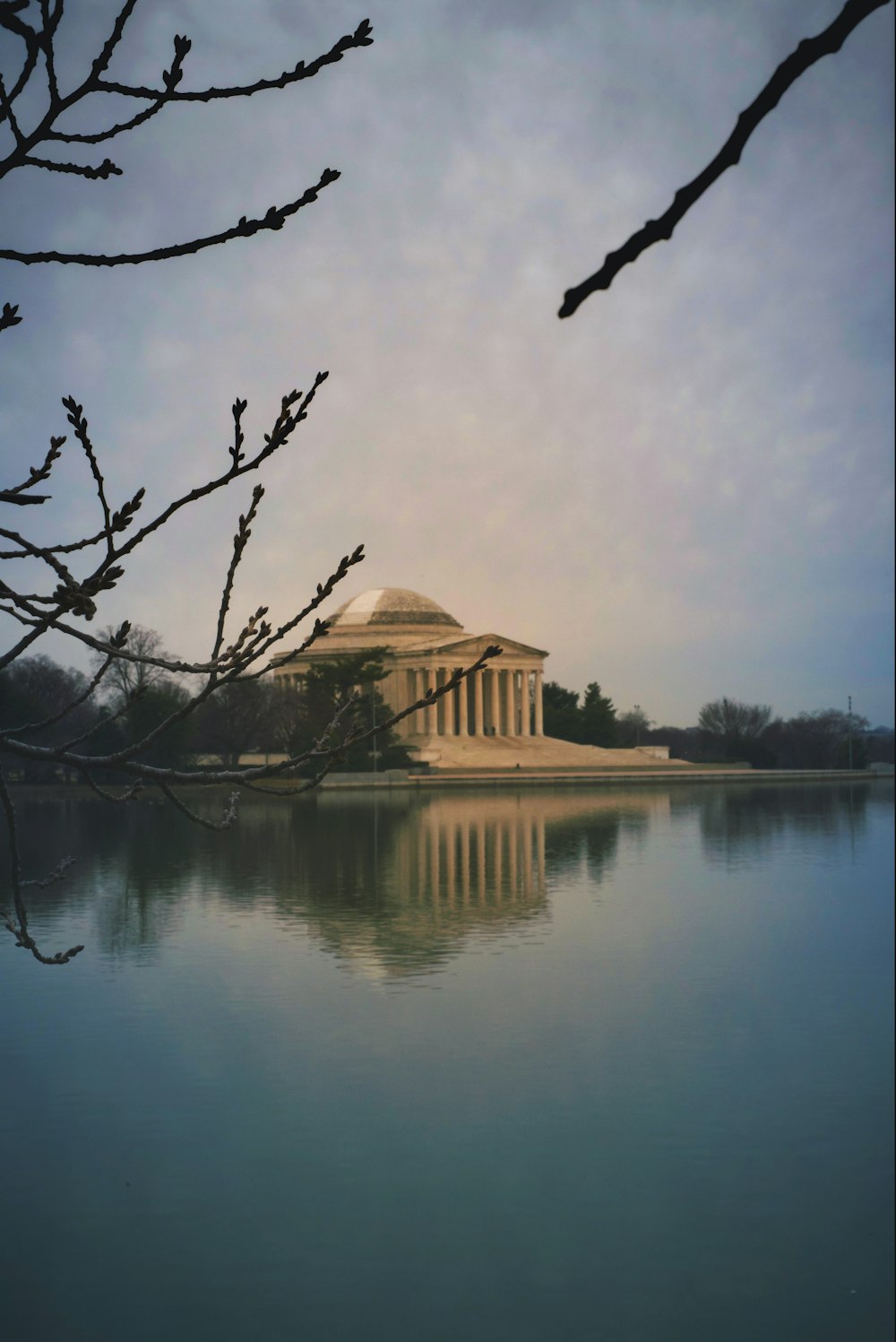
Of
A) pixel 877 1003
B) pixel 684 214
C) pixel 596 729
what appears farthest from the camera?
pixel 596 729

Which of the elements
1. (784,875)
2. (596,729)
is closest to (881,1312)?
(784,875)

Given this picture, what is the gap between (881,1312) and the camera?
9.36m

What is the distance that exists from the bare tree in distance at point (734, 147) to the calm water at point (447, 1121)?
27.7 ft

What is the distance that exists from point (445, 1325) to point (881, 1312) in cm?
304

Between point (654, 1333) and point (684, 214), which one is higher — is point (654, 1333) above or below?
→ below

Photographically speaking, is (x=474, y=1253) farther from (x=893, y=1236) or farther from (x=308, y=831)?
(x=308, y=831)

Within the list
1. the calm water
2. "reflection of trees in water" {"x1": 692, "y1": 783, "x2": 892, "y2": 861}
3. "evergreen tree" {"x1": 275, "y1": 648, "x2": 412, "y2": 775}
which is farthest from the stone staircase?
the calm water

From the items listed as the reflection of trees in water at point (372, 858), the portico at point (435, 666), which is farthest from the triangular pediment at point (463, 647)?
the reflection of trees in water at point (372, 858)

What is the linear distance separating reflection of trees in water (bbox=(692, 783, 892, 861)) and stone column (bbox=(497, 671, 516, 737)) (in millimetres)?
33974

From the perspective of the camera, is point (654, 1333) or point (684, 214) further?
point (654, 1333)

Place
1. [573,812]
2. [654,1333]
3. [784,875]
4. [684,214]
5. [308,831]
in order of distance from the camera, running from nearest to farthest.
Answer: [684,214] < [654,1333] < [784,875] < [308,831] < [573,812]

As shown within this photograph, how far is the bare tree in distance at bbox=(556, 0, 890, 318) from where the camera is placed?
1.53 meters

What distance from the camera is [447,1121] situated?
12.5m

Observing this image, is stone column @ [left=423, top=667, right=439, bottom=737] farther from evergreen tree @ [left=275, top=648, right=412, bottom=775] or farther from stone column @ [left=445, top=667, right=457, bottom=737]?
evergreen tree @ [left=275, top=648, right=412, bottom=775]
